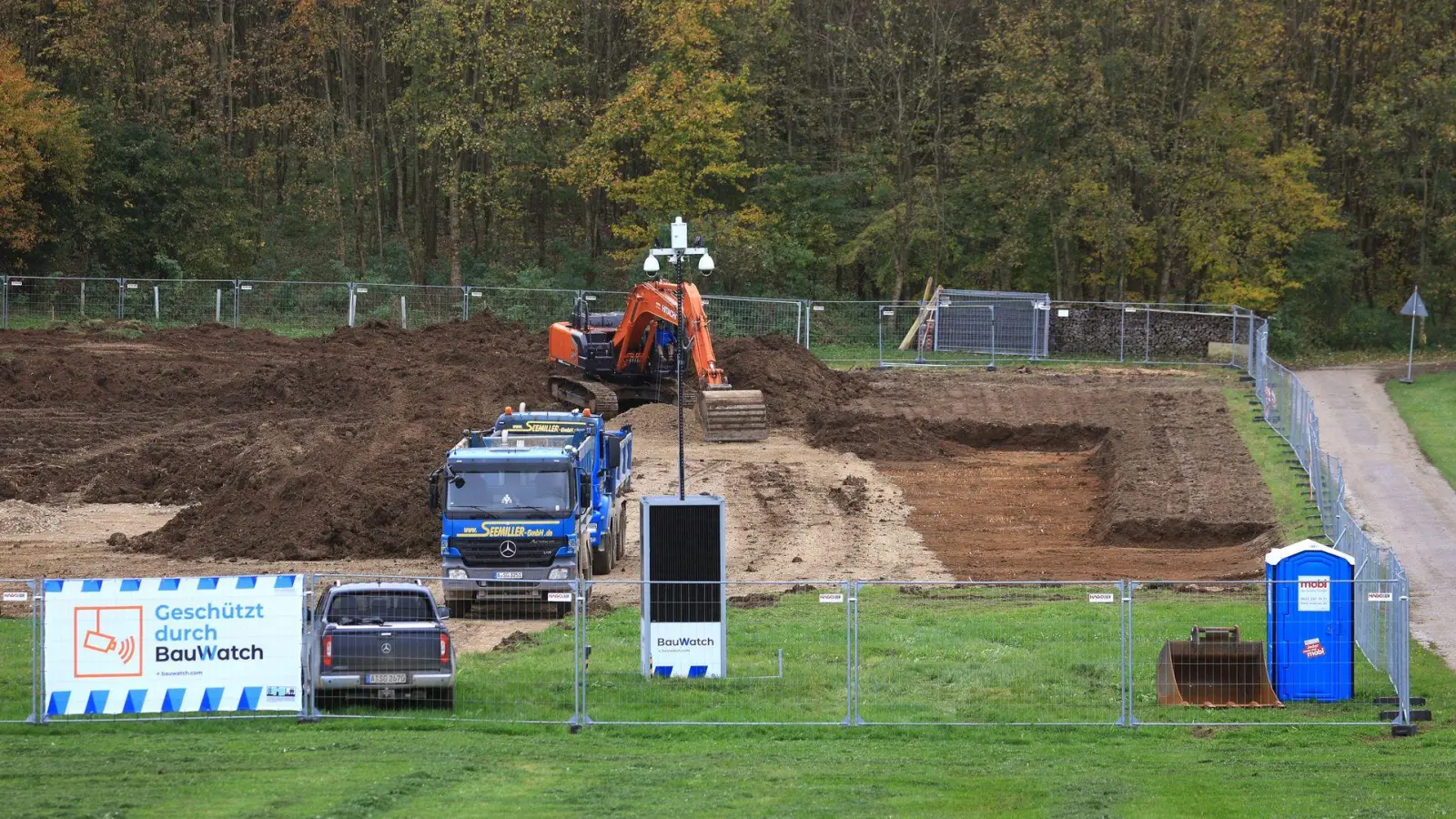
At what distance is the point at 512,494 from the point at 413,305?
33352mm

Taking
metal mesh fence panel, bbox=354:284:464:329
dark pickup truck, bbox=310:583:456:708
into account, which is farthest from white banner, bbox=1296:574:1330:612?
metal mesh fence panel, bbox=354:284:464:329

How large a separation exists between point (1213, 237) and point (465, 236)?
3041 cm

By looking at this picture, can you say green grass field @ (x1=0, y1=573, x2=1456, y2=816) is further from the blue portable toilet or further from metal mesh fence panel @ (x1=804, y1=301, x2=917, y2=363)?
metal mesh fence panel @ (x1=804, y1=301, x2=917, y2=363)

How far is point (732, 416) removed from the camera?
1586 inches

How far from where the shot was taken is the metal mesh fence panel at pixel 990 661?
18547mm

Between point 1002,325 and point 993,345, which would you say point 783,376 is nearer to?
point 993,345

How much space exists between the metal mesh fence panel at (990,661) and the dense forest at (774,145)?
34.6 m

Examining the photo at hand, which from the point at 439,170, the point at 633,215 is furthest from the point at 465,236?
the point at 633,215

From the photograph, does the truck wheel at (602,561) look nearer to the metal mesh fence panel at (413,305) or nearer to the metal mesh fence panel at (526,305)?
the metal mesh fence panel at (526,305)

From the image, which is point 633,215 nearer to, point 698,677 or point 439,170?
point 439,170

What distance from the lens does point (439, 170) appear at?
66.1m

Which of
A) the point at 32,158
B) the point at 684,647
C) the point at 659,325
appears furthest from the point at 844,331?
the point at 684,647

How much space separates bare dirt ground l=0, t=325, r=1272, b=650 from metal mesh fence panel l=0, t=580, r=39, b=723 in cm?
451

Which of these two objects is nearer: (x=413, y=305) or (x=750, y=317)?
(x=750, y=317)
